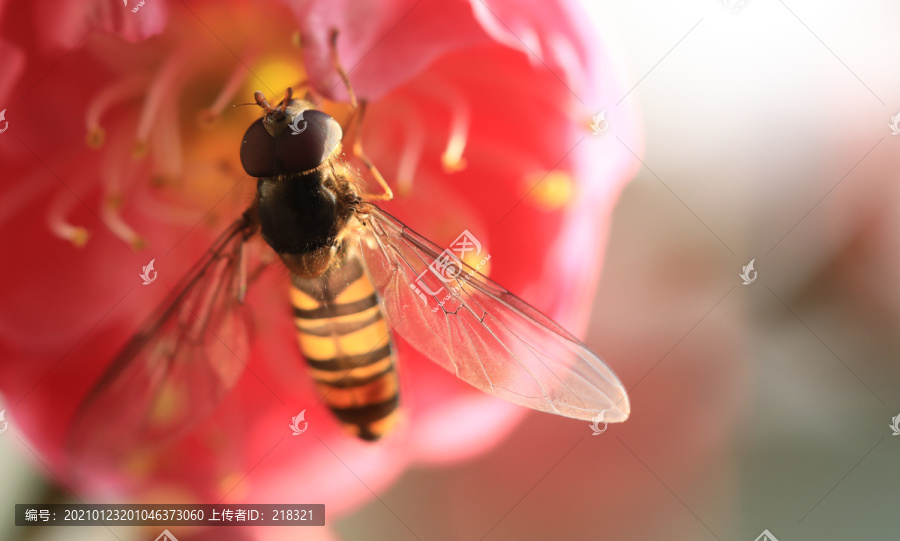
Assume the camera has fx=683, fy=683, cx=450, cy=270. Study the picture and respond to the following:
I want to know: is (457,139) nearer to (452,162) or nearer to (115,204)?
(452,162)

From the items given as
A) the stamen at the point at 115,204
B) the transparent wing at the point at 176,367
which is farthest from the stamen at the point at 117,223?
the transparent wing at the point at 176,367

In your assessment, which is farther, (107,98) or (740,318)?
(740,318)

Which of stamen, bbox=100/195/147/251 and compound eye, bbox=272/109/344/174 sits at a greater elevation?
stamen, bbox=100/195/147/251

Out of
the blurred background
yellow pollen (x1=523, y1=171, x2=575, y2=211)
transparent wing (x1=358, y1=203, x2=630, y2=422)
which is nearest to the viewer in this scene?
transparent wing (x1=358, y1=203, x2=630, y2=422)

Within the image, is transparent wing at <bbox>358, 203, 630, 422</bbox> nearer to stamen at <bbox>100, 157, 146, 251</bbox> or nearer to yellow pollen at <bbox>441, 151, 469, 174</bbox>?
yellow pollen at <bbox>441, 151, 469, 174</bbox>

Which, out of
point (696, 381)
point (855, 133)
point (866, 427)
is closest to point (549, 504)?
point (696, 381)

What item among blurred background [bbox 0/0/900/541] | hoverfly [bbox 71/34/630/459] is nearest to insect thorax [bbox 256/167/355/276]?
hoverfly [bbox 71/34/630/459]

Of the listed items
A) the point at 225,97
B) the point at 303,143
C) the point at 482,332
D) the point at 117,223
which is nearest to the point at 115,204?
the point at 117,223

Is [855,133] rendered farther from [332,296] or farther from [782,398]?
[332,296]
